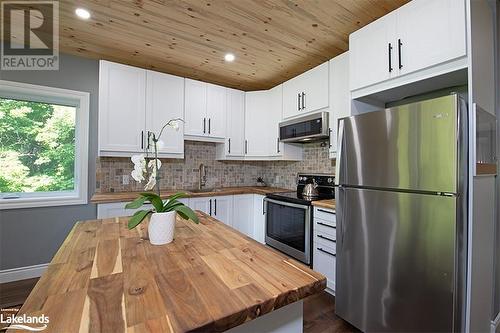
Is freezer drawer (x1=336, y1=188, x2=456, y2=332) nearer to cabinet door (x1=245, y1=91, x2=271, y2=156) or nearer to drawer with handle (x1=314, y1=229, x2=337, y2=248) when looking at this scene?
drawer with handle (x1=314, y1=229, x2=337, y2=248)

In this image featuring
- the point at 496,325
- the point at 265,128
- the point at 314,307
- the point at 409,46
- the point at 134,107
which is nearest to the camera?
the point at 409,46

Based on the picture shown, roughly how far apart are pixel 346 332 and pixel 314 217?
957 millimetres

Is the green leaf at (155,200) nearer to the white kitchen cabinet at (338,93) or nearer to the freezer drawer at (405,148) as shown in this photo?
the freezer drawer at (405,148)

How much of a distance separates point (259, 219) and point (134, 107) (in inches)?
85.7

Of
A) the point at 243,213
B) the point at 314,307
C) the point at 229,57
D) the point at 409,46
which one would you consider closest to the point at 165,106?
the point at 229,57

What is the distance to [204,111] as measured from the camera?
316cm

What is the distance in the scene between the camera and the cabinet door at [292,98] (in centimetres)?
290

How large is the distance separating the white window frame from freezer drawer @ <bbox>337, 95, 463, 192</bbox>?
2903mm

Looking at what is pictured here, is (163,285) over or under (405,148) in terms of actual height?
under

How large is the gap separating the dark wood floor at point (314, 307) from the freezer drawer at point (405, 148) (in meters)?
1.14

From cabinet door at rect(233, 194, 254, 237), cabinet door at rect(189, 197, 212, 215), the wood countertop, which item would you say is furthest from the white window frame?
the wood countertop

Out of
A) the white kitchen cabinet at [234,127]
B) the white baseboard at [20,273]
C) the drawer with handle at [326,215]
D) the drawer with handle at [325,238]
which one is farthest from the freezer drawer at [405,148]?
the white baseboard at [20,273]

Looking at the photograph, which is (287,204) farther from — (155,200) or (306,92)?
(155,200)

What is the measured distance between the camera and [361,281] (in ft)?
5.30
